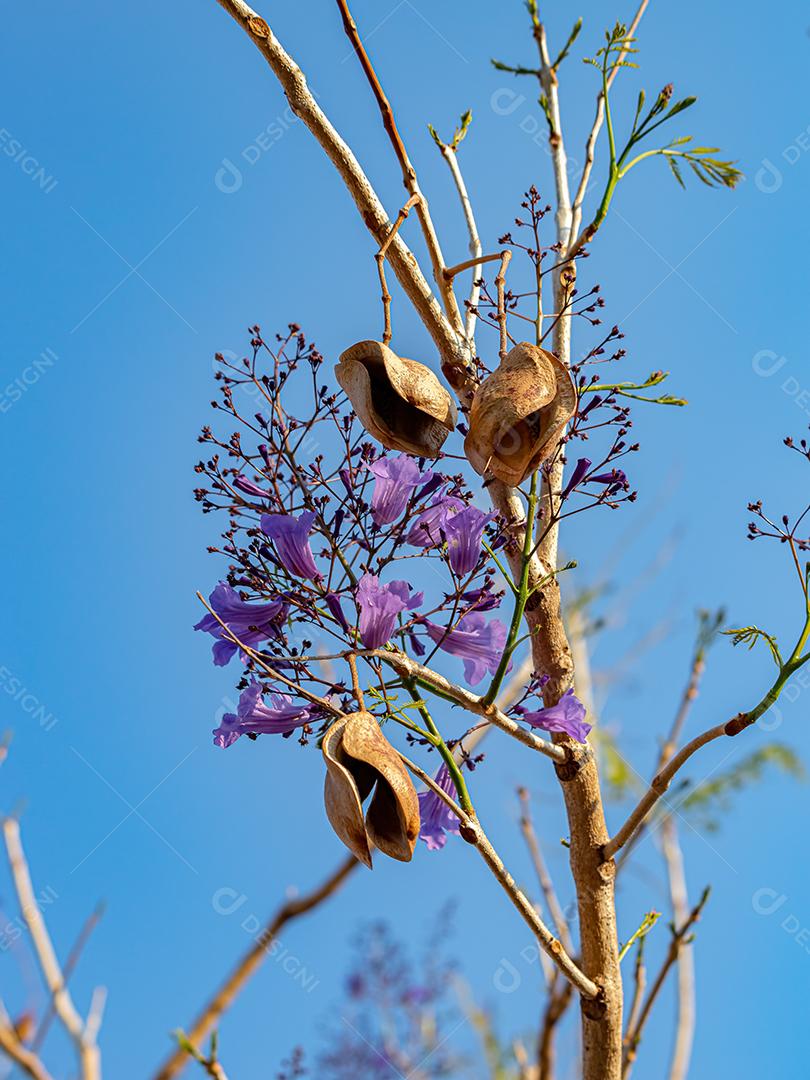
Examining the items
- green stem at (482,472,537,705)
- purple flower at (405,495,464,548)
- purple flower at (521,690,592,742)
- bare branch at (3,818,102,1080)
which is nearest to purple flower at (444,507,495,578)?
purple flower at (405,495,464,548)

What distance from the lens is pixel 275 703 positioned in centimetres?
162

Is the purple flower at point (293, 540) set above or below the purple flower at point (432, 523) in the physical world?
below

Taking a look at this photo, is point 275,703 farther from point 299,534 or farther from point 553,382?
point 553,382

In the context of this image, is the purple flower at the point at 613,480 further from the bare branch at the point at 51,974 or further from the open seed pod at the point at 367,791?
the bare branch at the point at 51,974

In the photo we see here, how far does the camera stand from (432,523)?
169cm

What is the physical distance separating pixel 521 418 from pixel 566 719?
552 millimetres

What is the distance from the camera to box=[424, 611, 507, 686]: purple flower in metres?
1.68

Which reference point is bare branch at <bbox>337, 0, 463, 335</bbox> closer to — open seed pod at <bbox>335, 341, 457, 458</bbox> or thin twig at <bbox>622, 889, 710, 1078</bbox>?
open seed pod at <bbox>335, 341, 457, 458</bbox>

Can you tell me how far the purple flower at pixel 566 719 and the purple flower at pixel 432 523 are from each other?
34 centimetres

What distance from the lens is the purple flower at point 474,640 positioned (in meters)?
1.68

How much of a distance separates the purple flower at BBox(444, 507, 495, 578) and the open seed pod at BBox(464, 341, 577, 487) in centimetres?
12

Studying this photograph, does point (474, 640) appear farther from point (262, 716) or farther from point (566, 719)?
point (262, 716)

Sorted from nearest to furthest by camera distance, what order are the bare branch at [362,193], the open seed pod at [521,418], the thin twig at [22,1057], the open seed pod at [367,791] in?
the open seed pod at [367,791]
the open seed pod at [521,418]
the bare branch at [362,193]
the thin twig at [22,1057]

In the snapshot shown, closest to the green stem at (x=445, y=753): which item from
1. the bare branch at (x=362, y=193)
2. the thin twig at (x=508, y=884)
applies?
the thin twig at (x=508, y=884)
